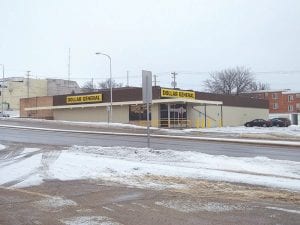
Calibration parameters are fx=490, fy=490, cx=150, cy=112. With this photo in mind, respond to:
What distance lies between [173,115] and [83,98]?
1524 centimetres

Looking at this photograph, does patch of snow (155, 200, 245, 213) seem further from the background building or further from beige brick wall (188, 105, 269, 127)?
the background building

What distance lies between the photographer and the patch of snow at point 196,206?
9031 mm

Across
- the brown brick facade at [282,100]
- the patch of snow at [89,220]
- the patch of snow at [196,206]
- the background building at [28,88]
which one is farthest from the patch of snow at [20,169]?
the brown brick facade at [282,100]

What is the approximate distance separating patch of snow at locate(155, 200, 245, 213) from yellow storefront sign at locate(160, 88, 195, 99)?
5049cm

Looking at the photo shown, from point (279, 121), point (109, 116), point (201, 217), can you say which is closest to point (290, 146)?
point (201, 217)

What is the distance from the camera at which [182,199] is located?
10109mm

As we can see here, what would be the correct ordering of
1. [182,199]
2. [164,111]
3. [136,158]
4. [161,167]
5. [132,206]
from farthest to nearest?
[164,111] < [136,158] < [161,167] < [182,199] < [132,206]

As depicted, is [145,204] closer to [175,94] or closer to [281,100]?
[175,94]

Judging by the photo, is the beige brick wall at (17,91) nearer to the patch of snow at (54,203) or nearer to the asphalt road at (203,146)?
the asphalt road at (203,146)

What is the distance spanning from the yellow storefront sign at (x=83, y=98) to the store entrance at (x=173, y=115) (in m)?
11.3

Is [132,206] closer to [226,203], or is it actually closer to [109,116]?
[226,203]

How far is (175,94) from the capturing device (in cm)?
6262

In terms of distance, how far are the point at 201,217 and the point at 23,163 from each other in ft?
31.4

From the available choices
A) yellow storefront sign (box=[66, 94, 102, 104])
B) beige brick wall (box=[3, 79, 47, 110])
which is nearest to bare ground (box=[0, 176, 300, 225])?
yellow storefront sign (box=[66, 94, 102, 104])
